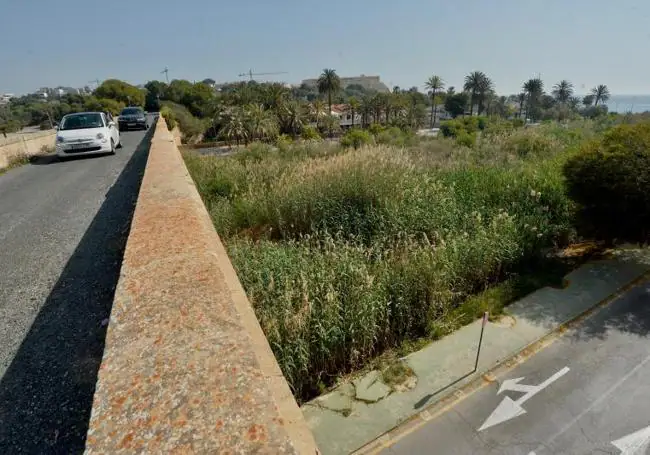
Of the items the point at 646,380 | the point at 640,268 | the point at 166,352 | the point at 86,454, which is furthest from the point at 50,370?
the point at 640,268

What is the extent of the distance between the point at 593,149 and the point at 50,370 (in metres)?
8.22

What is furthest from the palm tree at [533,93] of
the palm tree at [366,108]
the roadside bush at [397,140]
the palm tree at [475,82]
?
the roadside bush at [397,140]

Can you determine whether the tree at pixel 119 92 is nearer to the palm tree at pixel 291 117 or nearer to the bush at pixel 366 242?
the palm tree at pixel 291 117

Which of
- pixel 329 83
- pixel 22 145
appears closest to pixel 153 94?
pixel 329 83

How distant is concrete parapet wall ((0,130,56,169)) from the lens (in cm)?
1089

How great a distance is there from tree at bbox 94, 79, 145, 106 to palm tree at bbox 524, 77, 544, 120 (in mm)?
94048

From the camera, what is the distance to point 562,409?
3521 millimetres

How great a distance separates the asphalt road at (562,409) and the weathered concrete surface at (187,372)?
2.26m

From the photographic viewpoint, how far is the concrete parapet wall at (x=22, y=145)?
10.9 meters

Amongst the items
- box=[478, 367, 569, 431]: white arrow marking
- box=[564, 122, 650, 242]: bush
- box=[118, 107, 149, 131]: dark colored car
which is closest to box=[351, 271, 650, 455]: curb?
box=[478, 367, 569, 431]: white arrow marking

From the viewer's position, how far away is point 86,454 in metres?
1.14

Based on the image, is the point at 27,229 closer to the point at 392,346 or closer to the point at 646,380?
the point at 392,346

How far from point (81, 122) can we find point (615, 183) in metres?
14.5

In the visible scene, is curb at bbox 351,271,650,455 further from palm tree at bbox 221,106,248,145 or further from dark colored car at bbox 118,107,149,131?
palm tree at bbox 221,106,248,145
